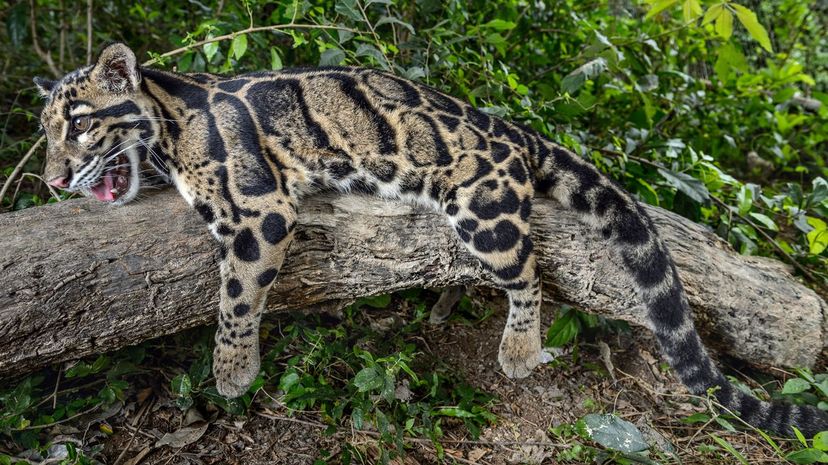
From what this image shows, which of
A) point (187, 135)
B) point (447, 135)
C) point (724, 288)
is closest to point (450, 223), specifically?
point (447, 135)

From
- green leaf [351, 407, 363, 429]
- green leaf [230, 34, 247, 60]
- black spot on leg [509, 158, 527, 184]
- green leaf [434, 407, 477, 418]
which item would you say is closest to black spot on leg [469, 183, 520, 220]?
black spot on leg [509, 158, 527, 184]

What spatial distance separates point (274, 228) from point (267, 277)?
0.79ft

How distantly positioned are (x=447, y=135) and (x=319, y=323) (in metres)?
1.39

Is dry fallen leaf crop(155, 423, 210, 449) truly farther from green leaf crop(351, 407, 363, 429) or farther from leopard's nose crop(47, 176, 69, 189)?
leopard's nose crop(47, 176, 69, 189)

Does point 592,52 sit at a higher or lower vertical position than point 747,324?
higher

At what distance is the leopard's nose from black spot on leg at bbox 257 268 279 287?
1.01 metres

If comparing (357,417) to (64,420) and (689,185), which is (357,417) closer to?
(64,420)

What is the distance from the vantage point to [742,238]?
14.1 ft

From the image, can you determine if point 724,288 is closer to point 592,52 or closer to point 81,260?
point 592,52

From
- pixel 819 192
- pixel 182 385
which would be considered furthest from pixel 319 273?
pixel 819 192

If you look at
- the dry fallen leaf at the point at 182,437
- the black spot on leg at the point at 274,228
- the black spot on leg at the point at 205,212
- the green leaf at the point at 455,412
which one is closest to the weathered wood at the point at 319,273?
the black spot on leg at the point at 205,212

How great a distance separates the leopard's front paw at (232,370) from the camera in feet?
10.1

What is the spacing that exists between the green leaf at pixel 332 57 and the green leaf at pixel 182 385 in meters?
1.97

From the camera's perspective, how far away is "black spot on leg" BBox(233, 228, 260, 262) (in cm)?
291
